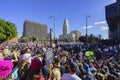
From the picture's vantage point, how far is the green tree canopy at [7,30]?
106137mm

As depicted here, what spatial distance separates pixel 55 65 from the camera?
834cm

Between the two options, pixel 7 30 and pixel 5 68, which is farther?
pixel 7 30

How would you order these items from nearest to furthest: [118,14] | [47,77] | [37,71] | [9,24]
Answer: [37,71], [47,77], [118,14], [9,24]

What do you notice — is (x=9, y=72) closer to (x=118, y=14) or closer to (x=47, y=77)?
(x=47, y=77)

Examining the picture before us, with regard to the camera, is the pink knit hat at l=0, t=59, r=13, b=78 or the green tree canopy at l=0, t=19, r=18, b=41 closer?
the pink knit hat at l=0, t=59, r=13, b=78

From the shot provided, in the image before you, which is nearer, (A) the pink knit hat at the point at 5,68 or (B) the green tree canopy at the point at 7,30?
(A) the pink knit hat at the point at 5,68

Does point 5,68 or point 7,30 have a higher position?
point 7,30

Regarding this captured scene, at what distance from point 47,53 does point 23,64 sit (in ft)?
2.16

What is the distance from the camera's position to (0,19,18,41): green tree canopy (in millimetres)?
106137

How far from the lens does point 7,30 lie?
10906 centimetres

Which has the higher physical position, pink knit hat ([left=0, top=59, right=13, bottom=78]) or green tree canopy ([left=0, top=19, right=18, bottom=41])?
green tree canopy ([left=0, top=19, right=18, bottom=41])

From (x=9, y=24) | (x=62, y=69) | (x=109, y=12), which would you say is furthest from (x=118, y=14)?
(x=62, y=69)

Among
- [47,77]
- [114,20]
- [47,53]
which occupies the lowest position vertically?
[47,77]

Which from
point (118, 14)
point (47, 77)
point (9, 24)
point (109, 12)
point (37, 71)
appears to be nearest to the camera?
point (37, 71)
